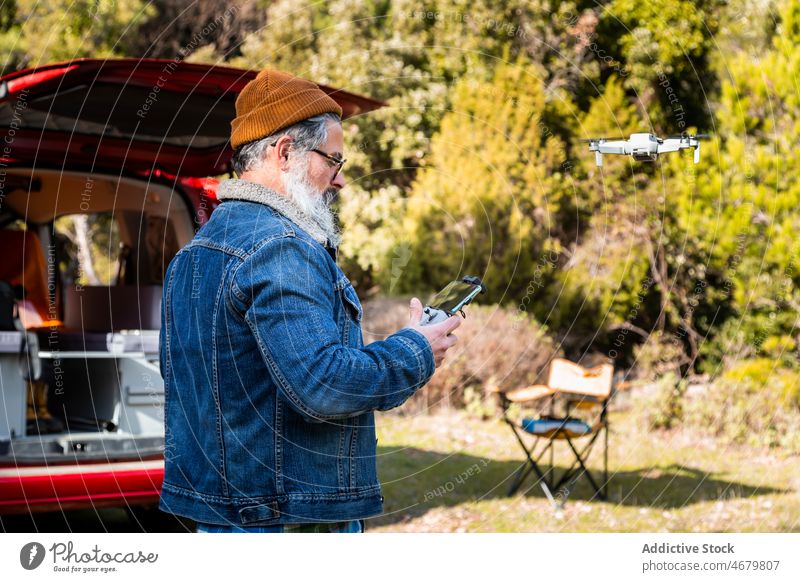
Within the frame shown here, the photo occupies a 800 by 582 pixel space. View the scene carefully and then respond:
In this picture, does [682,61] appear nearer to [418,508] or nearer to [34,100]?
[418,508]

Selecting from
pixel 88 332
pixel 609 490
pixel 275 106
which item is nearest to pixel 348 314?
pixel 275 106

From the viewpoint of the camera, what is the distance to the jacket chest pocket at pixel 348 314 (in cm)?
220

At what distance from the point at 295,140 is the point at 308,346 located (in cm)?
52

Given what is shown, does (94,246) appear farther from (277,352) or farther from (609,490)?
(277,352)

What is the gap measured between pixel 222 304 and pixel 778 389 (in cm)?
638

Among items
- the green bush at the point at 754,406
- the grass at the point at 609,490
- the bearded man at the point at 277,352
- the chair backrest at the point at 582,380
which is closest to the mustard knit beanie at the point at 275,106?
the bearded man at the point at 277,352

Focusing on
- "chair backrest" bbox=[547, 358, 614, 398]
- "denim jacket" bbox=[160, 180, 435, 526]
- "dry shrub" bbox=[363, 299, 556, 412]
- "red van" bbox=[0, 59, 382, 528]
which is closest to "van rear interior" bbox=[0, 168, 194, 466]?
"red van" bbox=[0, 59, 382, 528]

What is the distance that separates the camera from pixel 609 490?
630 cm

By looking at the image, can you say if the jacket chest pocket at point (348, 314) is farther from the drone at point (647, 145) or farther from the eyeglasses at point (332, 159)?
the drone at point (647, 145)

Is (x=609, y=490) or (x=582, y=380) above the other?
(x=582, y=380)

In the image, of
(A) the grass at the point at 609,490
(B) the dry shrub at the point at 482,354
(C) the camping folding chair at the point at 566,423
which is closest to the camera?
(A) the grass at the point at 609,490

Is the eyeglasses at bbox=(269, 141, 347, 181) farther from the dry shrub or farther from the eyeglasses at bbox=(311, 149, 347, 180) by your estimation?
the dry shrub

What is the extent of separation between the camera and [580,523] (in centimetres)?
552
